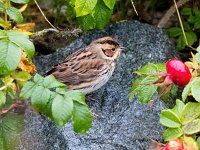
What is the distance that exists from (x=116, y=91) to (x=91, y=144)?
A: 0.67 metres

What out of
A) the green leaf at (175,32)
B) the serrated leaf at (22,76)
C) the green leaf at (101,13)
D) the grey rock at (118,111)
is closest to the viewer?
the serrated leaf at (22,76)

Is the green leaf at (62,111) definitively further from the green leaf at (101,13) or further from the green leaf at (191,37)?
the green leaf at (191,37)

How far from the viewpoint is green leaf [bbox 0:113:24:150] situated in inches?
115

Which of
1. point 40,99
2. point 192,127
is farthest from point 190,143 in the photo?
point 40,99

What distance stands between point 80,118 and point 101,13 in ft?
5.02

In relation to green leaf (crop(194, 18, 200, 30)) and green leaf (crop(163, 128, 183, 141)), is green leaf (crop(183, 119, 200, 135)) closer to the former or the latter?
green leaf (crop(163, 128, 183, 141))

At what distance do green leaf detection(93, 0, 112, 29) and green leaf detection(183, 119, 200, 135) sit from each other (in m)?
1.80

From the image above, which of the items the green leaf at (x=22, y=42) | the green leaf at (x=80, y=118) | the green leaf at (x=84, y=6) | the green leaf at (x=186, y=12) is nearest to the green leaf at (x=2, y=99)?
the green leaf at (x=22, y=42)

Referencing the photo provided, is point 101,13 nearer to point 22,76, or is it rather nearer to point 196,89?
Answer: point 22,76

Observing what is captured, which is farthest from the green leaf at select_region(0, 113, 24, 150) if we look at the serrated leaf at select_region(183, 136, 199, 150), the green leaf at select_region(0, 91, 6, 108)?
the serrated leaf at select_region(183, 136, 199, 150)

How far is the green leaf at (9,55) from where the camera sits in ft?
9.05

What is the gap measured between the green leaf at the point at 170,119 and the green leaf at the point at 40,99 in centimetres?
59

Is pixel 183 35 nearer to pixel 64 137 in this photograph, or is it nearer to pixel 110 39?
pixel 110 39

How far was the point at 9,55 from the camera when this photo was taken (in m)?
2.76
